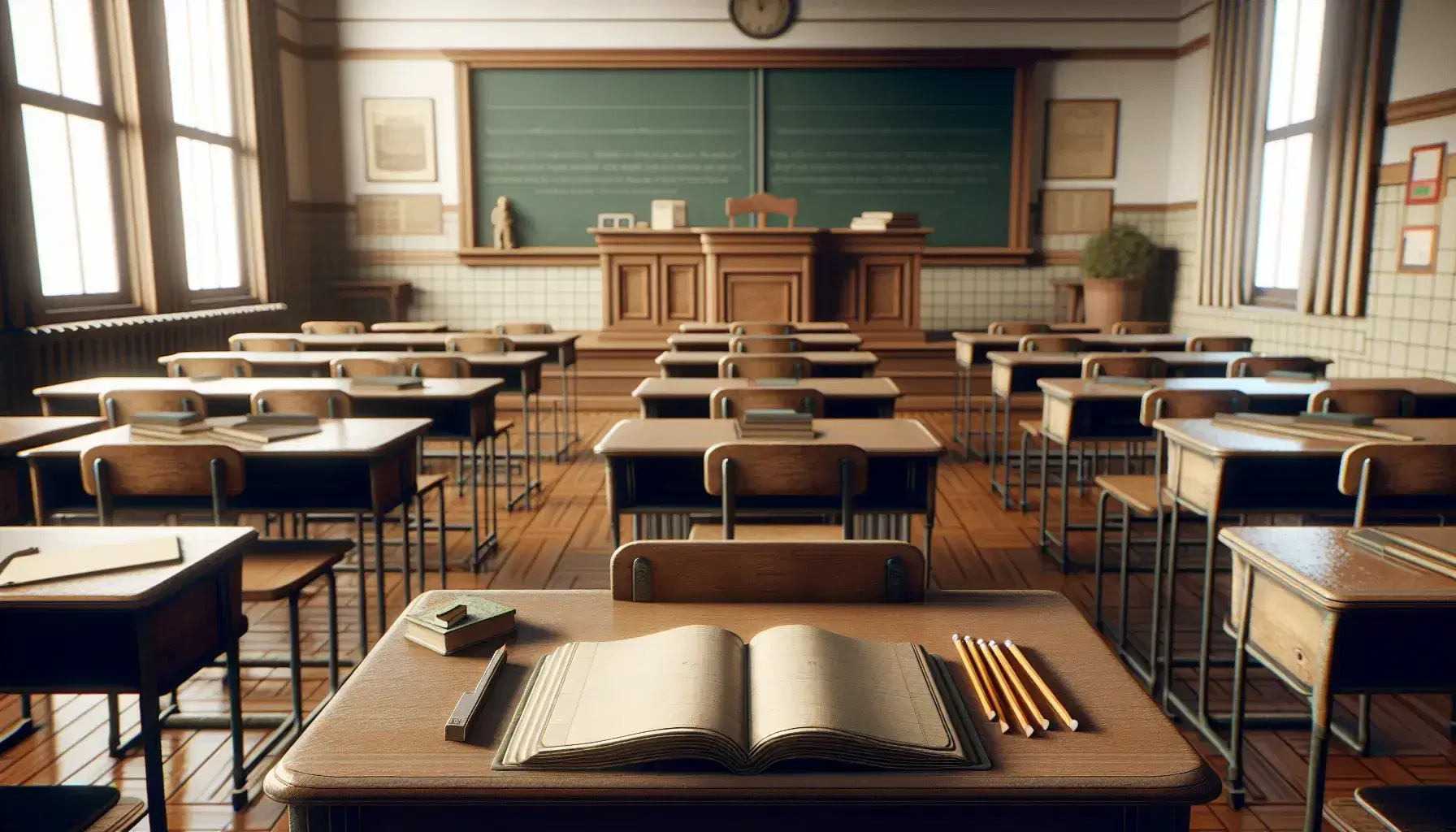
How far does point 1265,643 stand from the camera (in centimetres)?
180

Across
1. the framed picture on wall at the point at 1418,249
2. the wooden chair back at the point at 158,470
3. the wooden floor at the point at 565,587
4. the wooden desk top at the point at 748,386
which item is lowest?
the wooden floor at the point at 565,587

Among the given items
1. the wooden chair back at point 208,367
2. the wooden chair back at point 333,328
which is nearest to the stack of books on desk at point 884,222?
the wooden chair back at point 333,328

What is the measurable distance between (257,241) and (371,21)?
2424 millimetres

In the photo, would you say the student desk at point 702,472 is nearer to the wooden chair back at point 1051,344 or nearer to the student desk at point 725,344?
the student desk at point 725,344

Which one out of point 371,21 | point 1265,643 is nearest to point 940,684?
point 1265,643

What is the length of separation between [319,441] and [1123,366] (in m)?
3.30

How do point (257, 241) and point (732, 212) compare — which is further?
point (257, 241)

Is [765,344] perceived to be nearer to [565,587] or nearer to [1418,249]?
[565,587]

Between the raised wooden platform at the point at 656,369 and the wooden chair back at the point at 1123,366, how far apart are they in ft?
11.3

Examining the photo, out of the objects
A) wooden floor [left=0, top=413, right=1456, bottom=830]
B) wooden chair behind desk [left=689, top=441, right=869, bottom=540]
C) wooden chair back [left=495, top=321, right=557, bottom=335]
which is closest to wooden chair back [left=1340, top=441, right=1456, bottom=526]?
wooden floor [left=0, top=413, right=1456, bottom=830]

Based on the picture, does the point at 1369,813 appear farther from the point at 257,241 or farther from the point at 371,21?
the point at 371,21

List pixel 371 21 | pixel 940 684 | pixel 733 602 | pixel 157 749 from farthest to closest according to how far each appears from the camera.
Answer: pixel 371 21, pixel 157 749, pixel 733 602, pixel 940 684

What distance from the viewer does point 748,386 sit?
12.0 feet

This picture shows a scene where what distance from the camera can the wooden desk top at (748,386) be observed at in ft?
11.7
